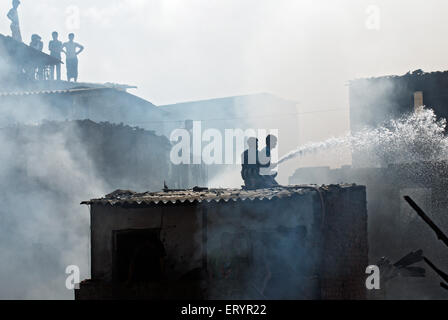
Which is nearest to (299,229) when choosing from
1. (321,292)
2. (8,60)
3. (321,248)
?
(321,248)

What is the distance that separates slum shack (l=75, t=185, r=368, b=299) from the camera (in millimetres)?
11055

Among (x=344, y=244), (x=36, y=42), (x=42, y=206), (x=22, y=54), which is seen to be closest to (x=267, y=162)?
(x=344, y=244)

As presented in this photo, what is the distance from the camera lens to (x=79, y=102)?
23.1 metres

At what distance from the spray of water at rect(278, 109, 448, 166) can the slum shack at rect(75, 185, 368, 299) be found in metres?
9.22

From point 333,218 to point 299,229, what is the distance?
130 cm

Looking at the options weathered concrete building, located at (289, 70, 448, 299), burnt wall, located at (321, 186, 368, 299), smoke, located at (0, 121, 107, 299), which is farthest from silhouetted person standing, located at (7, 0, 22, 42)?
burnt wall, located at (321, 186, 368, 299)

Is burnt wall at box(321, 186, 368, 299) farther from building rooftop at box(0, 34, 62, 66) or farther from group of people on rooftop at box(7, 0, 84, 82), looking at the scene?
building rooftop at box(0, 34, 62, 66)

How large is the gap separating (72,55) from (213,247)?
18389mm

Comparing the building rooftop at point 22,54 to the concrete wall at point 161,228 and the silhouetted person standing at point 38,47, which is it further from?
the concrete wall at point 161,228

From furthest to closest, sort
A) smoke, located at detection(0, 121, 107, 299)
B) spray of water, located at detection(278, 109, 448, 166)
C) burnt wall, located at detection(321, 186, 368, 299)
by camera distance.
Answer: spray of water, located at detection(278, 109, 448, 166) → smoke, located at detection(0, 121, 107, 299) → burnt wall, located at detection(321, 186, 368, 299)

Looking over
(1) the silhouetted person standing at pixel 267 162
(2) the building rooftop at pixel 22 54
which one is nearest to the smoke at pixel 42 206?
(1) the silhouetted person standing at pixel 267 162

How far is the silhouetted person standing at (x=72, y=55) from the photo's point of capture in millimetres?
24969
